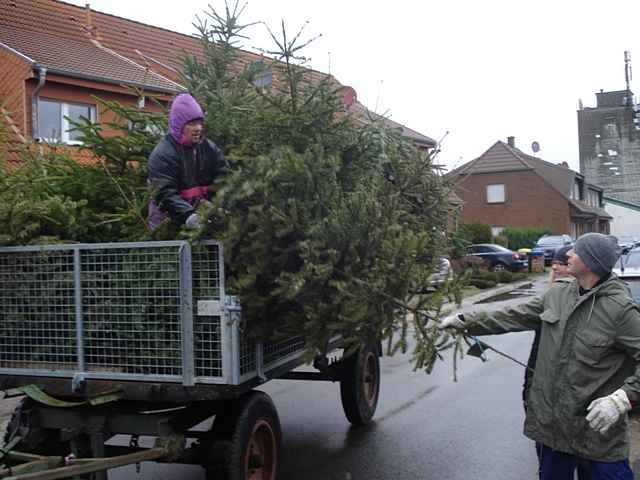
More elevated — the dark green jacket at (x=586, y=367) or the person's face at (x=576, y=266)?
the person's face at (x=576, y=266)

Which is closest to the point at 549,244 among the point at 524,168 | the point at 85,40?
the point at 524,168

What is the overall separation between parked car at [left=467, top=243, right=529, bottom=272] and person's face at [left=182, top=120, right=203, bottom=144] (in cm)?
2756

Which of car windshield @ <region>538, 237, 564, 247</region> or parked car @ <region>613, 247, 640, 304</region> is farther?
car windshield @ <region>538, 237, 564, 247</region>

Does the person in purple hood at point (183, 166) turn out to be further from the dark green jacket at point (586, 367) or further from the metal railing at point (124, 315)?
the dark green jacket at point (586, 367)

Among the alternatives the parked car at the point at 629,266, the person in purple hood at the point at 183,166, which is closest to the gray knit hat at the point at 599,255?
the person in purple hood at the point at 183,166

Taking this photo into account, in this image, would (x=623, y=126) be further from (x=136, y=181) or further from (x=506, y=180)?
(x=136, y=181)

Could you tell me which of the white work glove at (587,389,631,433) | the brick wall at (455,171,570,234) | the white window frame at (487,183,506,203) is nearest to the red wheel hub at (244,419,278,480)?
the white work glove at (587,389,631,433)

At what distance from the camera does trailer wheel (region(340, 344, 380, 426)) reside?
6113mm

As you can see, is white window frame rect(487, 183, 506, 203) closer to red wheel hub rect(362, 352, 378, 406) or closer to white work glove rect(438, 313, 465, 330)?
red wheel hub rect(362, 352, 378, 406)

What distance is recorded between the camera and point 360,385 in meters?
6.29

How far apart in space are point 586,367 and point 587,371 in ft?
0.07

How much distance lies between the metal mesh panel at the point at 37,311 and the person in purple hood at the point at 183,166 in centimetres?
65

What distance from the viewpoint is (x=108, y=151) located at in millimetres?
4746

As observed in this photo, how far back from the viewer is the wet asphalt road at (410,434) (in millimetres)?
5527
